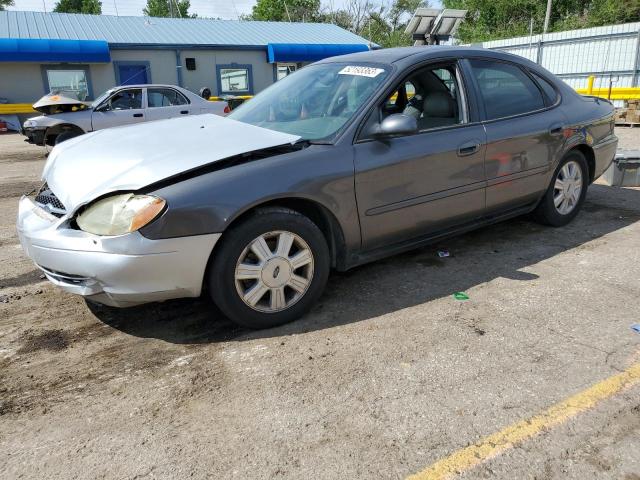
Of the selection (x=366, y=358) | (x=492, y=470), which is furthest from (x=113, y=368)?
(x=492, y=470)

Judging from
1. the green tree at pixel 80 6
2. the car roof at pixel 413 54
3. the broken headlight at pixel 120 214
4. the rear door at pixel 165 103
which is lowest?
the rear door at pixel 165 103

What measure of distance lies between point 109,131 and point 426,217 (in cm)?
237

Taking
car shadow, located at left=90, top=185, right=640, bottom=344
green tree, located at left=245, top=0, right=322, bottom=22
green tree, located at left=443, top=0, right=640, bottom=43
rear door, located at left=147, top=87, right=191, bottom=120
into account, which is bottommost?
car shadow, located at left=90, top=185, right=640, bottom=344

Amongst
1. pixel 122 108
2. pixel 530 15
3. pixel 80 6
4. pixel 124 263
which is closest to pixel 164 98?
pixel 122 108

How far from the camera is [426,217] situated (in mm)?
3760

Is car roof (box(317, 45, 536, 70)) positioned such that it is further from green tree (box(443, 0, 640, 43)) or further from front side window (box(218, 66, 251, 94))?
green tree (box(443, 0, 640, 43))

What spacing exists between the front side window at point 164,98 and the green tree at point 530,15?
31913 millimetres

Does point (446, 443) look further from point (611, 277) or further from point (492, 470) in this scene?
point (611, 277)

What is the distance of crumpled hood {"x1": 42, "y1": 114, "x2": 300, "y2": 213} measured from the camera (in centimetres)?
289

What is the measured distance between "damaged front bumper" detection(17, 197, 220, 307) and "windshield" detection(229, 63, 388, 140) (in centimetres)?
113

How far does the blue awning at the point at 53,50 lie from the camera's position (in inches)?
734

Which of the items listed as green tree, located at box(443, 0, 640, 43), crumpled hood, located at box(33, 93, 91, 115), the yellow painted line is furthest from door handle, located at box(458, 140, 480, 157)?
green tree, located at box(443, 0, 640, 43)

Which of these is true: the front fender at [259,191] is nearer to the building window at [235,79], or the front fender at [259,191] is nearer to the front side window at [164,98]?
the front side window at [164,98]

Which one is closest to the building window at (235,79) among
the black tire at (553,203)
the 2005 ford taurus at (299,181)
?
the 2005 ford taurus at (299,181)
